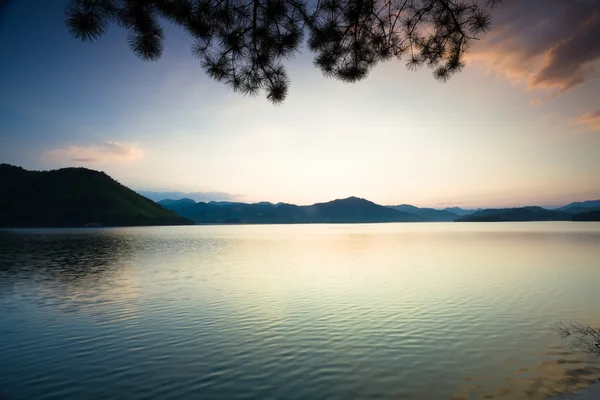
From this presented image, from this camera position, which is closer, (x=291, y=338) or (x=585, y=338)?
(x=585, y=338)

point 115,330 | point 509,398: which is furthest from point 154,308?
point 509,398

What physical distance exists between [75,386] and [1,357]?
4.88 m

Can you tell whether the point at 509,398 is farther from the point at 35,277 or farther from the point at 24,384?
the point at 35,277

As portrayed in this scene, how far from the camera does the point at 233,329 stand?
52.7ft

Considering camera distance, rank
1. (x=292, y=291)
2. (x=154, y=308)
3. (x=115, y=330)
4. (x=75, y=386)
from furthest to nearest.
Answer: (x=292, y=291) < (x=154, y=308) < (x=115, y=330) < (x=75, y=386)

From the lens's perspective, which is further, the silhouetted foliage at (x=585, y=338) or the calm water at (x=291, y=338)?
the silhouetted foliage at (x=585, y=338)

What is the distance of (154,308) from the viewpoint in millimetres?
20516

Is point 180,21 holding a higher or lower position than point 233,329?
higher

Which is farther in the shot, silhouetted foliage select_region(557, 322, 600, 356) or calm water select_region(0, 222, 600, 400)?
silhouetted foliage select_region(557, 322, 600, 356)

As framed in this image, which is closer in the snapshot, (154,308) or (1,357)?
(1,357)

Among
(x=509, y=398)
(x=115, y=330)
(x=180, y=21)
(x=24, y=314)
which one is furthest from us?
(x=24, y=314)

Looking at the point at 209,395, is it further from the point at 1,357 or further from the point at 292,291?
the point at 292,291

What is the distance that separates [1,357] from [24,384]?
345 centimetres

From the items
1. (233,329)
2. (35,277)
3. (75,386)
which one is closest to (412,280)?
(233,329)
